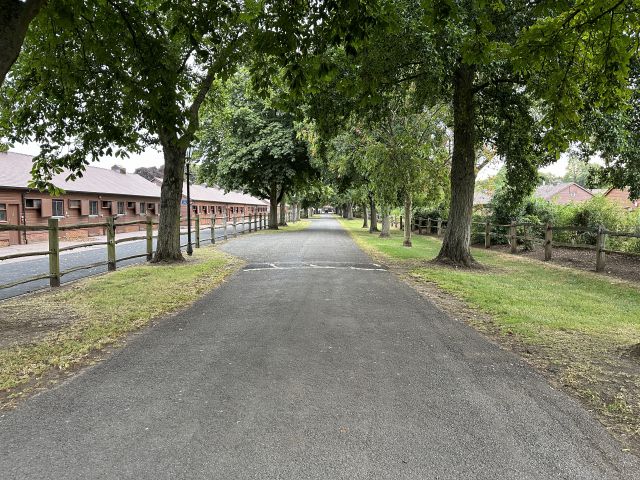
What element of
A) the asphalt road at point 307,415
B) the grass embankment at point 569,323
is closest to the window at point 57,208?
the grass embankment at point 569,323

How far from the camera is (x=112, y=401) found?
12.0 feet

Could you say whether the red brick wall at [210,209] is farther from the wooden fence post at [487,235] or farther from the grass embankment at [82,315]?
the grass embankment at [82,315]

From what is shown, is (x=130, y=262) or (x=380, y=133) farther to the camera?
(x=380, y=133)

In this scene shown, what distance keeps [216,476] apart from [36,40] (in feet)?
28.3

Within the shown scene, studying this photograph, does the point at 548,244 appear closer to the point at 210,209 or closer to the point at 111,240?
the point at 111,240

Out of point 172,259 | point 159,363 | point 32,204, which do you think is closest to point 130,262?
point 172,259

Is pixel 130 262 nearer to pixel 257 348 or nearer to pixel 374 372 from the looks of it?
pixel 257 348

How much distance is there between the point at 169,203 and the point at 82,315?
7437 mm

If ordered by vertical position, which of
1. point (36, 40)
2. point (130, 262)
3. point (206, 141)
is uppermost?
point (206, 141)

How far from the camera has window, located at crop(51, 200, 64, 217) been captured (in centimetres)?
2789

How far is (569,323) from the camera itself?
21.1 ft

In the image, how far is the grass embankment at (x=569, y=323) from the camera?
12.9 feet

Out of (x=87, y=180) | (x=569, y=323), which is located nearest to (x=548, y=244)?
(x=569, y=323)

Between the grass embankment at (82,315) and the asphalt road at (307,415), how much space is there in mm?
477
